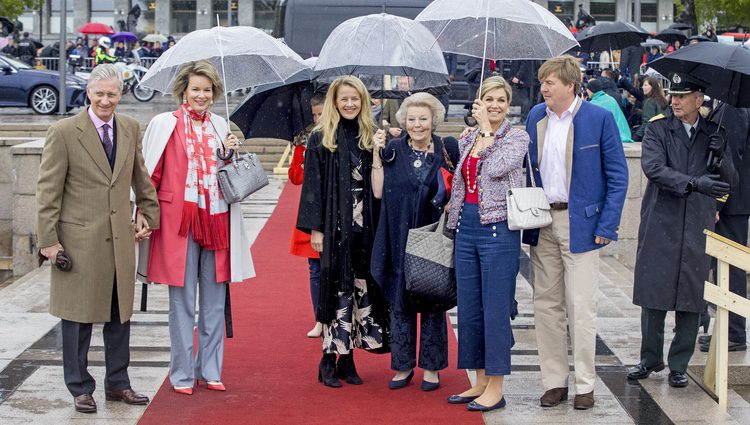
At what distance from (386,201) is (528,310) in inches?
118

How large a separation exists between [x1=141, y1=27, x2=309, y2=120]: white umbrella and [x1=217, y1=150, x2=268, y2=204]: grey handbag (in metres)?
0.48

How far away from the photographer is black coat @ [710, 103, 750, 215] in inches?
313

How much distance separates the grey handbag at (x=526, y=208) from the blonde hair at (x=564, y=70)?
26.0 inches

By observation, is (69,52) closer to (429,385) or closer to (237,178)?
(237,178)

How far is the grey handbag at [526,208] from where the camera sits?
655 cm

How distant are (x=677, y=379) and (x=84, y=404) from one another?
351cm

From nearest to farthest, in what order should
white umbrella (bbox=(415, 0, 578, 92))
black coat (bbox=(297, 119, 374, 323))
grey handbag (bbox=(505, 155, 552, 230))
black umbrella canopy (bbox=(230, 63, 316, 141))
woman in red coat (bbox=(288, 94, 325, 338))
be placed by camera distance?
grey handbag (bbox=(505, 155, 552, 230))
black coat (bbox=(297, 119, 374, 323))
white umbrella (bbox=(415, 0, 578, 92))
woman in red coat (bbox=(288, 94, 325, 338))
black umbrella canopy (bbox=(230, 63, 316, 141))

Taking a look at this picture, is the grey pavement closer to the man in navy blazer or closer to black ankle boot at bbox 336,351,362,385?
the man in navy blazer

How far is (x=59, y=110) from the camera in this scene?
23438mm

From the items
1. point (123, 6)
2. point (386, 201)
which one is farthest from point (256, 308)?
point (123, 6)

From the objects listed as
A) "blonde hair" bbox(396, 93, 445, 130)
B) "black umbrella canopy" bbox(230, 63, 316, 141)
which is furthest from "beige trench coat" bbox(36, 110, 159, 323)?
"black umbrella canopy" bbox(230, 63, 316, 141)

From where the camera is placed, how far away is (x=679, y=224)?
24.4 ft

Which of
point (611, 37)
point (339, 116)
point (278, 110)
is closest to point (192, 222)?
point (339, 116)

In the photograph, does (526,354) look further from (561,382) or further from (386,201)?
(386,201)
